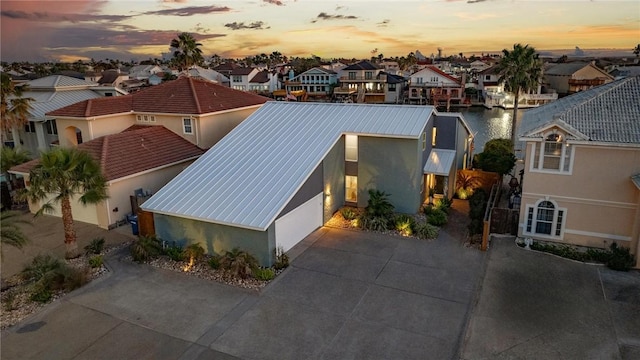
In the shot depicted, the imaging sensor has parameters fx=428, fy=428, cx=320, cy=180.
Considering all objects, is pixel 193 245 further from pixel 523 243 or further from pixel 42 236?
pixel 523 243

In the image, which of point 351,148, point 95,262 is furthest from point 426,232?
point 95,262

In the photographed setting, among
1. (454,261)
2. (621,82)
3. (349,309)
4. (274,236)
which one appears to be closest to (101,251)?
(274,236)

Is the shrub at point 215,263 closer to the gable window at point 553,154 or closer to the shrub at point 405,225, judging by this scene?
the shrub at point 405,225

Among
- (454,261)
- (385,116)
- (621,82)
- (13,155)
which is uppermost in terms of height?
(621,82)

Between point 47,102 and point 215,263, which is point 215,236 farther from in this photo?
point 47,102

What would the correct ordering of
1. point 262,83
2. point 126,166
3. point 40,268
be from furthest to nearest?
point 262,83 → point 126,166 → point 40,268

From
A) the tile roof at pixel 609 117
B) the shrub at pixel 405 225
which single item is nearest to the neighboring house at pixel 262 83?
the shrub at pixel 405 225
